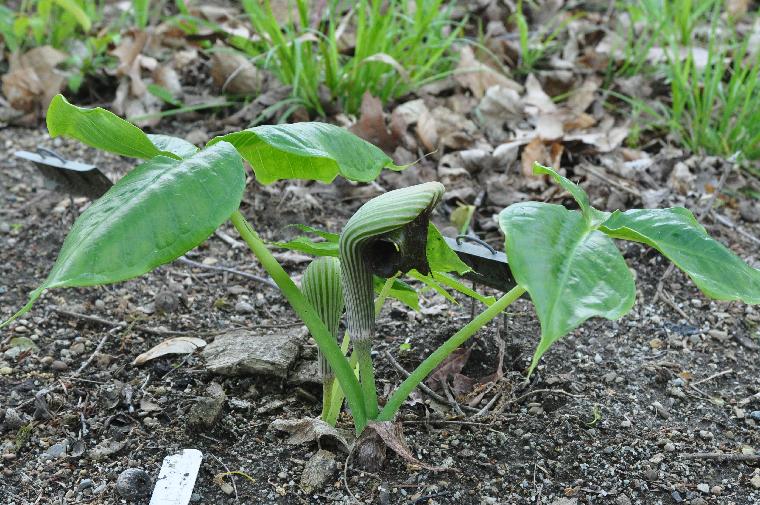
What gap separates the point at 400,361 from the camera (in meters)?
1.85

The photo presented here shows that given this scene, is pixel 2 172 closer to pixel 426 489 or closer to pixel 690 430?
pixel 426 489

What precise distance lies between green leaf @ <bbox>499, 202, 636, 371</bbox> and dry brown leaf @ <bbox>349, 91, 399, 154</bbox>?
1512 millimetres

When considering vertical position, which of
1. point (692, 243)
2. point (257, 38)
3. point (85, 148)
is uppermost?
point (692, 243)

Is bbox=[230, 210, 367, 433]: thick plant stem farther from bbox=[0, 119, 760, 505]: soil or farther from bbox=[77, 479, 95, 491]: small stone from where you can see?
bbox=[77, 479, 95, 491]: small stone

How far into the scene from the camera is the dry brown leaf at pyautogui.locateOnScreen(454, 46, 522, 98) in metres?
3.09

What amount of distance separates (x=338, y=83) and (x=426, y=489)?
1713 millimetres

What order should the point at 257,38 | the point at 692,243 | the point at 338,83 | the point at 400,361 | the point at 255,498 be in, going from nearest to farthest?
the point at 692,243
the point at 255,498
the point at 400,361
the point at 338,83
the point at 257,38

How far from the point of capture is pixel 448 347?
4.56ft

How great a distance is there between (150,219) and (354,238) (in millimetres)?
294

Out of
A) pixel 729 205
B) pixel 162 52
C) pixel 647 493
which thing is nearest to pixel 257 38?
pixel 162 52

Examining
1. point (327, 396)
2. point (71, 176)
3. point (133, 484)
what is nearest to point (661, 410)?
point (327, 396)

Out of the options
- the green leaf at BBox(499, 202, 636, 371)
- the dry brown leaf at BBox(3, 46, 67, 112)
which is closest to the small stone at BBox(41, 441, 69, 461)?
the green leaf at BBox(499, 202, 636, 371)

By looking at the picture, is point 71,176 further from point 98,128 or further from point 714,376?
point 714,376

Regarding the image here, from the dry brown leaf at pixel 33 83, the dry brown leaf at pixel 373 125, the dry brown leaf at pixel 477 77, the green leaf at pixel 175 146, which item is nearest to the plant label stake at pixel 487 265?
the green leaf at pixel 175 146
